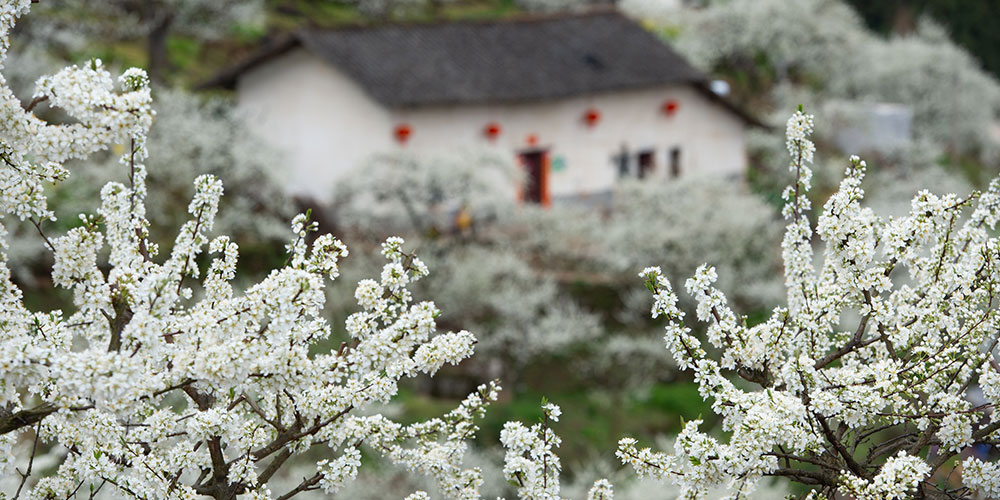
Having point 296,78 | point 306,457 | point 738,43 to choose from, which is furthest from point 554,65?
point 306,457

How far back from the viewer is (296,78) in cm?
2553

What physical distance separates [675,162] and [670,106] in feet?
5.25

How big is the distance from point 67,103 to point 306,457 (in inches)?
436

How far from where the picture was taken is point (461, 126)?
25.3m

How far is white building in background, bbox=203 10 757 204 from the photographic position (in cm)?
2452

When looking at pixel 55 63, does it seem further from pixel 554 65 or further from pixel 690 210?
pixel 690 210

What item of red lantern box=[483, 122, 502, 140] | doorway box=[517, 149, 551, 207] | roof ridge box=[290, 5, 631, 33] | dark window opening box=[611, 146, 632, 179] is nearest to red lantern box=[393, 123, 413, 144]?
red lantern box=[483, 122, 502, 140]

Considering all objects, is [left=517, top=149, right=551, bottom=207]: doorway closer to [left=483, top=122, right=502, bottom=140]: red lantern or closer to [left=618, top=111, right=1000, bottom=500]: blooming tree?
[left=483, top=122, right=502, bottom=140]: red lantern

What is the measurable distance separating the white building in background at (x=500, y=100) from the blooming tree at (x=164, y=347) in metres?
17.1

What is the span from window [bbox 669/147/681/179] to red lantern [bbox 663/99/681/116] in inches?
39.2

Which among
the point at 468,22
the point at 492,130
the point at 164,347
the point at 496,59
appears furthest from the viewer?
the point at 468,22

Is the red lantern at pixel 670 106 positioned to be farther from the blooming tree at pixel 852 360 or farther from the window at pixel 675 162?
the blooming tree at pixel 852 360

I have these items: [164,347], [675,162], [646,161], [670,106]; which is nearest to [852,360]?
[164,347]

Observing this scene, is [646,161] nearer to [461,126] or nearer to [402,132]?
[461,126]
